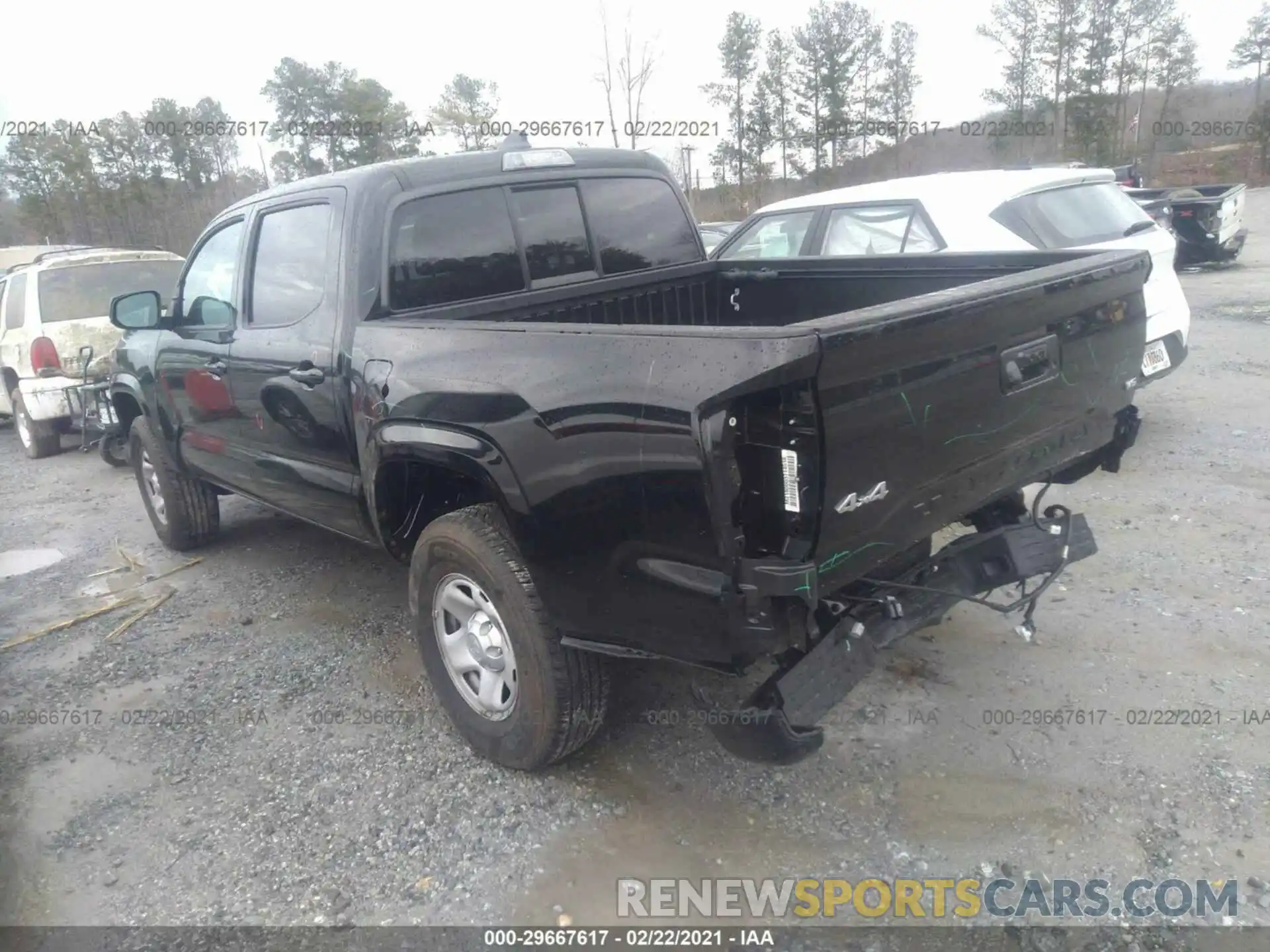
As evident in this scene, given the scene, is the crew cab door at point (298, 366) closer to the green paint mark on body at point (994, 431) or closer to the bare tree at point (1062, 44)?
the green paint mark on body at point (994, 431)

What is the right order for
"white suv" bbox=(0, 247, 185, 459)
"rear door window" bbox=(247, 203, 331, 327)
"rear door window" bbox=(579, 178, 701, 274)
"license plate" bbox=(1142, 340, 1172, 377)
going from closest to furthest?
"rear door window" bbox=(247, 203, 331, 327) < "rear door window" bbox=(579, 178, 701, 274) < "license plate" bbox=(1142, 340, 1172, 377) < "white suv" bbox=(0, 247, 185, 459)

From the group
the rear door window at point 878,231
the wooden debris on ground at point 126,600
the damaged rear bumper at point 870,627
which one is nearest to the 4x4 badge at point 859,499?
the damaged rear bumper at point 870,627

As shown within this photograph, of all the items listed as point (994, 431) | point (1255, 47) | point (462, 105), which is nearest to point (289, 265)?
point (994, 431)

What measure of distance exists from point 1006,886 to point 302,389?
3027 millimetres

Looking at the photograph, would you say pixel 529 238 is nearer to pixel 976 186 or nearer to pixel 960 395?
pixel 960 395

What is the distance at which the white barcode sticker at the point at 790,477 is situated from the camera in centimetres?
211

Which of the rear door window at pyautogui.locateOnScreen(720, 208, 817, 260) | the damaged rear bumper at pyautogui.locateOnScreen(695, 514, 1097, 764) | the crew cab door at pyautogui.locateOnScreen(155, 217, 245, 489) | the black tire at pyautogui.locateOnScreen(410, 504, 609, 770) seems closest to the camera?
the damaged rear bumper at pyautogui.locateOnScreen(695, 514, 1097, 764)

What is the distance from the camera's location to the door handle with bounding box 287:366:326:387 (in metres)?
3.55

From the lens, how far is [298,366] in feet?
12.0

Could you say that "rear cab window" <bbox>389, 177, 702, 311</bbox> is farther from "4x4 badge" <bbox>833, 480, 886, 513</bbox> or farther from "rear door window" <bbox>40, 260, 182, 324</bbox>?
"rear door window" <bbox>40, 260, 182, 324</bbox>

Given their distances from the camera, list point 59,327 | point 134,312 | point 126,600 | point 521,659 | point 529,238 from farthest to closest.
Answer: point 59,327
point 126,600
point 134,312
point 529,238
point 521,659

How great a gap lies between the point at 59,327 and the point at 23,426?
135cm

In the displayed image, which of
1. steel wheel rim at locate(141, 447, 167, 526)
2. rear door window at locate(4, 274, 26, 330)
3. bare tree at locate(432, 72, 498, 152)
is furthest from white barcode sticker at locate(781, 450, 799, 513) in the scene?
bare tree at locate(432, 72, 498, 152)

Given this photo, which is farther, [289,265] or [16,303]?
[16,303]
